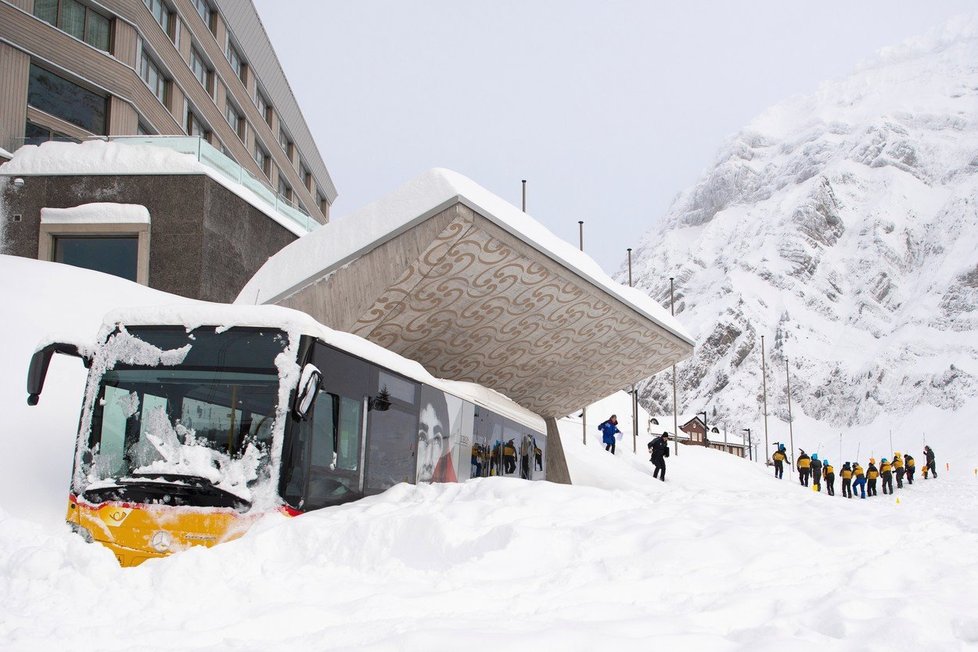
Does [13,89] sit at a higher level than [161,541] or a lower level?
higher

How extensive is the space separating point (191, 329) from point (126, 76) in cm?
2493

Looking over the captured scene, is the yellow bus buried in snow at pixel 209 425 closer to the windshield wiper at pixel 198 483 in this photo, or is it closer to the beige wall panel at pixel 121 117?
the windshield wiper at pixel 198 483

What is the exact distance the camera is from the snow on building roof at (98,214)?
2092 centimetres

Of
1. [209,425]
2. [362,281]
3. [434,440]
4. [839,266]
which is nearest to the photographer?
[209,425]

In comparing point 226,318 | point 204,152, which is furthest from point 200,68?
point 226,318

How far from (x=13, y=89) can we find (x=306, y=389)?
23295mm

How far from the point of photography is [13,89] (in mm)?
25141

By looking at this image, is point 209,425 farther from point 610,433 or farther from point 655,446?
point 610,433

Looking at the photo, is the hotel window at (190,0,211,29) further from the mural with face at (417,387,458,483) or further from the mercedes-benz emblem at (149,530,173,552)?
the mercedes-benz emblem at (149,530,173,552)

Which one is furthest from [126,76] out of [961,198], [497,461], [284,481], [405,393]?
[961,198]

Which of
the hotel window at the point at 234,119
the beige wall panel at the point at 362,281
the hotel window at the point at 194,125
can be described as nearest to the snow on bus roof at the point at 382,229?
the beige wall panel at the point at 362,281

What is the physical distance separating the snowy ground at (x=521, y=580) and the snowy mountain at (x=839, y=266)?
97146 millimetres

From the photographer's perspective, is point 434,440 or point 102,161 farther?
point 102,161

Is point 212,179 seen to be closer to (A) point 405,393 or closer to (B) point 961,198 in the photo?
(A) point 405,393
